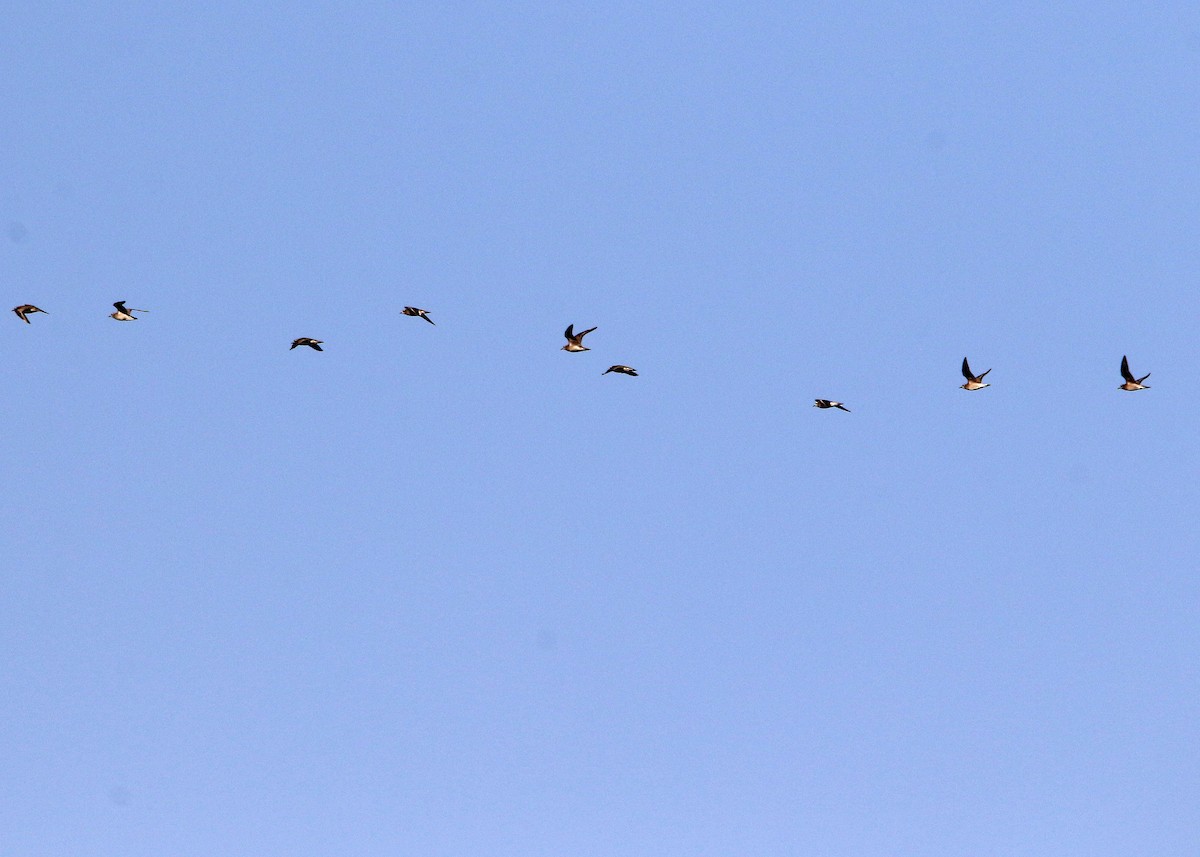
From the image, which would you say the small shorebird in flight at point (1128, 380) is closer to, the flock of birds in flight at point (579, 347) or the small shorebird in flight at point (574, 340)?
the flock of birds in flight at point (579, 347)

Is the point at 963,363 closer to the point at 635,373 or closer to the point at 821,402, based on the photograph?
the point at 821,402

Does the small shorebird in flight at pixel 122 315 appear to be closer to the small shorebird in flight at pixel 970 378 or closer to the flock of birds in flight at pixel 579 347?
the flock of birds in flight at pixel 579 347

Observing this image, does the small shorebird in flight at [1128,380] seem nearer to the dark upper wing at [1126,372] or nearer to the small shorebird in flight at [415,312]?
the dark upper wing at [1126,372]

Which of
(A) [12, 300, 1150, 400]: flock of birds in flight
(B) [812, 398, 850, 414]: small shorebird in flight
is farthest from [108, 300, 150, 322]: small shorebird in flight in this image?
(B) [812, 398, 850, 414]: small shorebird in flight

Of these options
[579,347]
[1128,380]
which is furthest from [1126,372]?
[579,347]

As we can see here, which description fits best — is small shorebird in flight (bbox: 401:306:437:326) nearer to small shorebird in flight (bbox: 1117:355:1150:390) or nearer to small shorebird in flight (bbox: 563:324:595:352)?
small shorebird in flight (bbox: 563:324:595:352)

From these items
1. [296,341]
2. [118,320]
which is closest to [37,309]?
[118,320]

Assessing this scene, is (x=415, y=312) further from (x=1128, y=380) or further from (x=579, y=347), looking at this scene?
(x=1128, y=380)

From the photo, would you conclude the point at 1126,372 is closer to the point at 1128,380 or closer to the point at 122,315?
the point at 1128,380

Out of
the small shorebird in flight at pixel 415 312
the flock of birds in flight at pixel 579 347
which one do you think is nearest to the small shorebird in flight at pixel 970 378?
the flock of birds in flight at pixel 579 347

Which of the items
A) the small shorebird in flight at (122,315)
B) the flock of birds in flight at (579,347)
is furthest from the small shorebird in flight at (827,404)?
the small shorebird in flight at (122,315)

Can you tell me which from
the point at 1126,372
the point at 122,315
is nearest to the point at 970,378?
the point at 1126,372

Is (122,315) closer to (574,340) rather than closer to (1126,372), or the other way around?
(574,340)

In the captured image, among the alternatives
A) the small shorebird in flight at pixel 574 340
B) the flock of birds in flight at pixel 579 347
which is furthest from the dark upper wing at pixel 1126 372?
the small shorebird in flight at pixel 574 340
